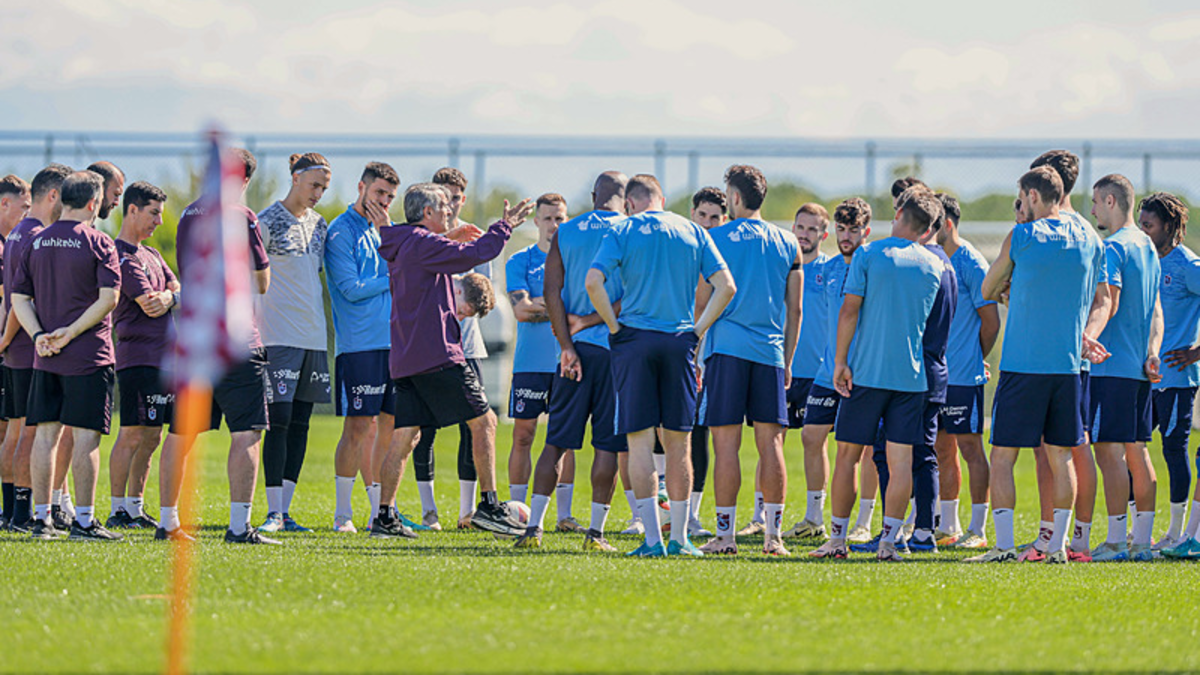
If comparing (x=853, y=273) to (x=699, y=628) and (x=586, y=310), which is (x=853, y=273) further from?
(x=699, y=628)

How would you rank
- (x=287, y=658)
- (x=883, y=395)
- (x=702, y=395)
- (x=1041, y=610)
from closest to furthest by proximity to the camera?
(x=287, y=658) < (x=1041, y=610) < (x=883, y=395) < (x=702, y=395)

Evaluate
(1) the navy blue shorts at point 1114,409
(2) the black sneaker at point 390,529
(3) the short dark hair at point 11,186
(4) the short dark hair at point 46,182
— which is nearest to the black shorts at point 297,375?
(2) the black sneaker at point 390,529

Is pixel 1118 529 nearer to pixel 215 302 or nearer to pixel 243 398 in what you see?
pixel 243 398

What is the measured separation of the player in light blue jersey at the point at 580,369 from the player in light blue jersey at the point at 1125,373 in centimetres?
324

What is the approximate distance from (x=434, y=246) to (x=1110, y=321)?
4.58 meters

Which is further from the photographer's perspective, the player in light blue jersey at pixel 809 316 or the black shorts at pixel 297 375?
the player in light blue jersey at pixel 809 316

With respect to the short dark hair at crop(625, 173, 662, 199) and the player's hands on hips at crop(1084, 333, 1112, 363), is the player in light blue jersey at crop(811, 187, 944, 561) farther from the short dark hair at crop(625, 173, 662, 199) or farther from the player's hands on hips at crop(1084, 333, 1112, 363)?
the short dark hair at crop(625, 173, 662, 199)

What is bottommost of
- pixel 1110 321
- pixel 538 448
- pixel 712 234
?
pixel 538 448

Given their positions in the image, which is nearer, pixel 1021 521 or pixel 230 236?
pixel 230 236

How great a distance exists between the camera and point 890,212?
25.7 meters

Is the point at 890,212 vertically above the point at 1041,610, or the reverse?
the point at 890,212

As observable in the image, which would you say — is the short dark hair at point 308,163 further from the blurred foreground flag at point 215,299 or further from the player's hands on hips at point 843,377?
the blurred foreground flag at point 215,299

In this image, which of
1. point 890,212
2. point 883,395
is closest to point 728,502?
point 883,395

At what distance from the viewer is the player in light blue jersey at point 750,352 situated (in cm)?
829
